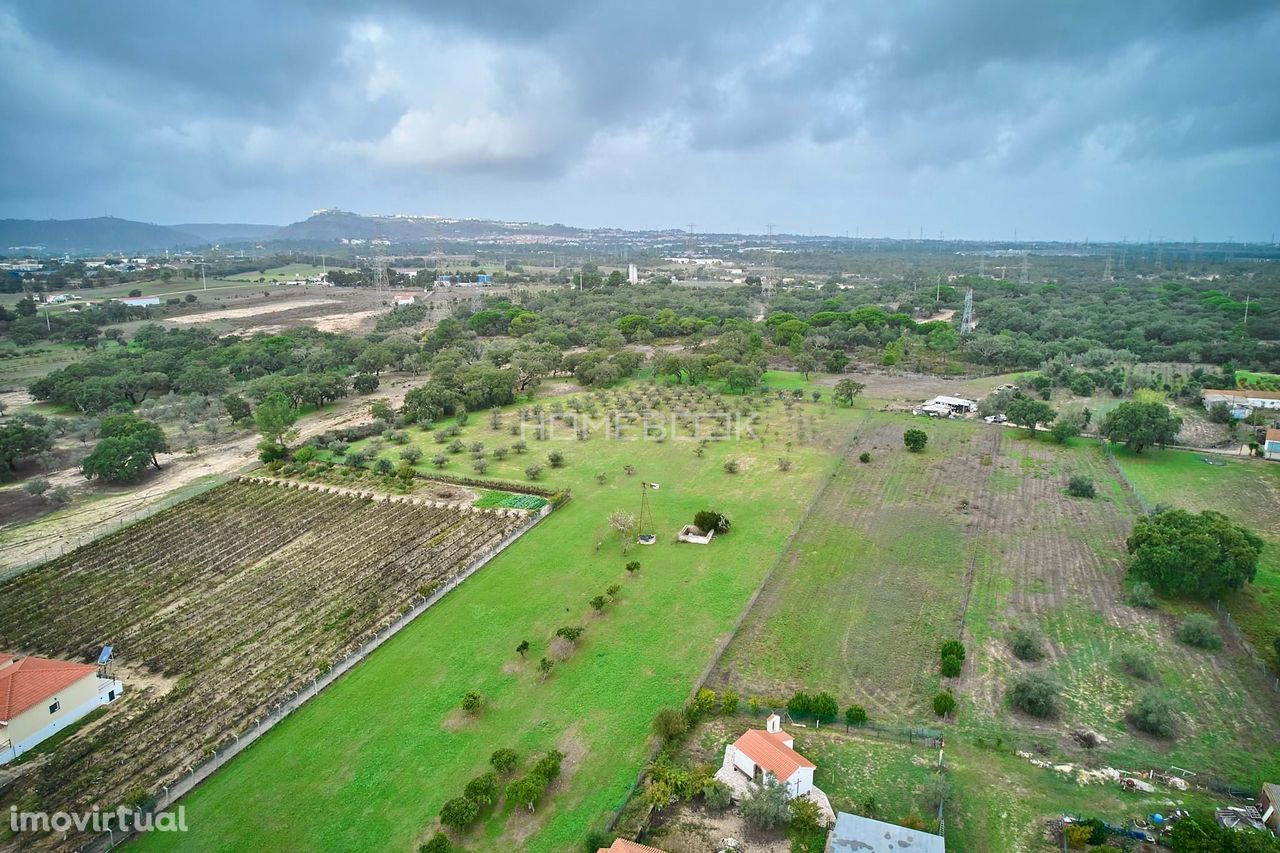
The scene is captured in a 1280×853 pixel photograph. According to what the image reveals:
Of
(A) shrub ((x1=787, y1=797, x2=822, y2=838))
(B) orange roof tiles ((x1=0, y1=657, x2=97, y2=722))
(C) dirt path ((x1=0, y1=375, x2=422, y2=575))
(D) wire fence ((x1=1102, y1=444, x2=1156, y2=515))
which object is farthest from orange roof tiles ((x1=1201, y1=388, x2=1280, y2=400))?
(B) orange roof tiles ((x1=0, y1=657, x2=97, y2=722))

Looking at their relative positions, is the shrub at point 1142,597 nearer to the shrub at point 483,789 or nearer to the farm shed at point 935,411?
the shrub at point 483,789

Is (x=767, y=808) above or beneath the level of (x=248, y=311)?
beneath

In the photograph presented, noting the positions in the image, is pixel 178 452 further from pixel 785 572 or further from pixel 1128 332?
pixel 1128 332

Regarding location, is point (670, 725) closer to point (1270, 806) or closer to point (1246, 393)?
point (1270, 806)

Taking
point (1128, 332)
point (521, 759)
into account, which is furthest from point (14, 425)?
point (1128, 332)

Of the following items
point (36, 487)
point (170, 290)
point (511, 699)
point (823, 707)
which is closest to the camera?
point (823, 707)

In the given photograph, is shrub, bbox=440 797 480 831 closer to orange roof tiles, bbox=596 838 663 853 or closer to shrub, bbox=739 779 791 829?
orange roof tiles, bbox=596 838 663 853

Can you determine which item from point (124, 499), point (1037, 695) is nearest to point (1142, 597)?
point (1037, 695)
